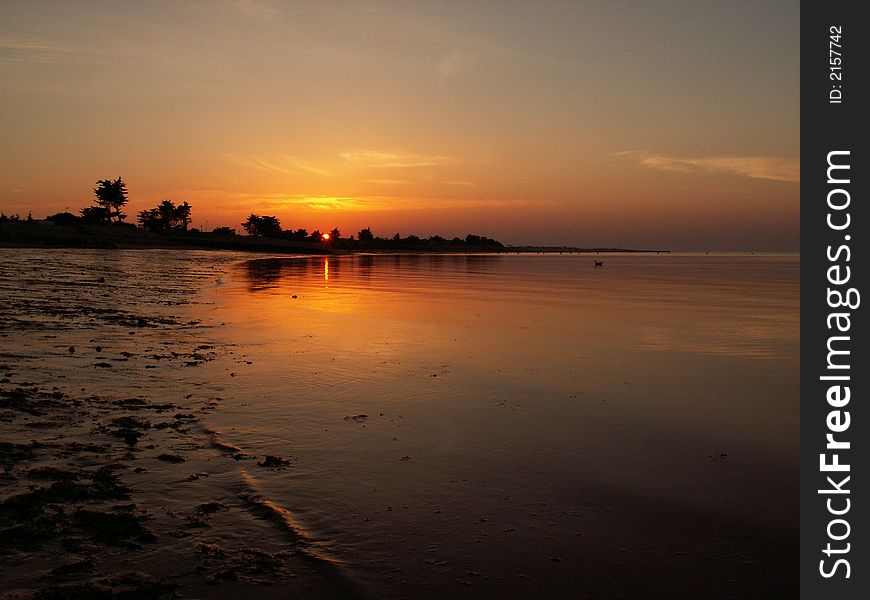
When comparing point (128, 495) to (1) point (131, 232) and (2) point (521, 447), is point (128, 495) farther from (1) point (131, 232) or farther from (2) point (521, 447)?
(1) point (131, 232)

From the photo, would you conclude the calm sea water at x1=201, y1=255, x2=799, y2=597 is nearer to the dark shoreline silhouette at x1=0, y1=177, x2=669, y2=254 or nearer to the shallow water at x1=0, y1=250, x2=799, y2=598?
the shallow water at x1=0, y1=250, x2=799, y2=598

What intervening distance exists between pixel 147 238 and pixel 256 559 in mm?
115839

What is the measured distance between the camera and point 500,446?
29.7ft

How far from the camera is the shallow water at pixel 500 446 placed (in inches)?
229

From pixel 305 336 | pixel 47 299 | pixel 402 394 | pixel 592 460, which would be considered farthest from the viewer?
pixel 47 299

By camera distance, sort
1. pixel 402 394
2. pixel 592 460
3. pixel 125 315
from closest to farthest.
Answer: pixel 592 460
pixel 402 394
pixel 125 315

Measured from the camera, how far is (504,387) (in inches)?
509

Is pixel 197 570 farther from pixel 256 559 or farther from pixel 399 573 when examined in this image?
pixel 399 573

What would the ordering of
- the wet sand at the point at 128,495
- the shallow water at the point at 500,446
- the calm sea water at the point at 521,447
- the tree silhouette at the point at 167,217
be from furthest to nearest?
the tree silhouette at the point at 167,217 < the calm sea water at the point at 521,447 < the shallow water at the point at 500,446 < the wet sand at the point at 128,495

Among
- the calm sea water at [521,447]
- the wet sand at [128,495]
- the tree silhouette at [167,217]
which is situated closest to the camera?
the wet sand at [128,495]

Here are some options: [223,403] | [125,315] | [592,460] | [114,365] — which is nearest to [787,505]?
[592,460]

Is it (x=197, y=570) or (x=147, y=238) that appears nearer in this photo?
(x=197, y=570)

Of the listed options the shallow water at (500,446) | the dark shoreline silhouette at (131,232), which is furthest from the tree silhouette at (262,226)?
the shallow water at (500,446)

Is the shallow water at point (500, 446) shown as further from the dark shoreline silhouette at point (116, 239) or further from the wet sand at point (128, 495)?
the dark shoreline silhouette at point (116, 239)
